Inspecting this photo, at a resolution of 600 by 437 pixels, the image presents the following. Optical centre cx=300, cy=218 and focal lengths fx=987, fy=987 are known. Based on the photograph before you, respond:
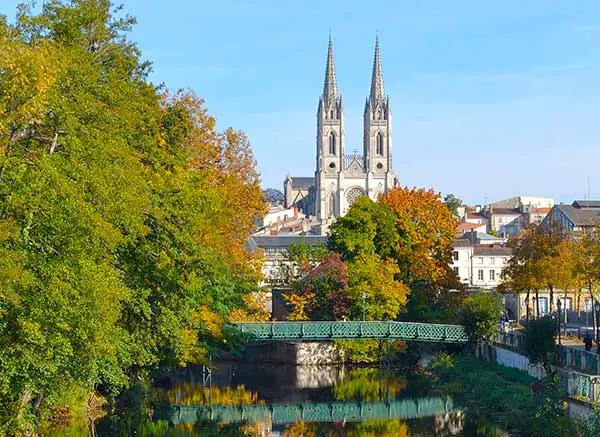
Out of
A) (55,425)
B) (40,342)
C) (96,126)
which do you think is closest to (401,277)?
(55,425)

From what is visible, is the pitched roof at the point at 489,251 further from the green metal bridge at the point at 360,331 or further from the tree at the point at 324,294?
the green metal bridge at the point at 360,331

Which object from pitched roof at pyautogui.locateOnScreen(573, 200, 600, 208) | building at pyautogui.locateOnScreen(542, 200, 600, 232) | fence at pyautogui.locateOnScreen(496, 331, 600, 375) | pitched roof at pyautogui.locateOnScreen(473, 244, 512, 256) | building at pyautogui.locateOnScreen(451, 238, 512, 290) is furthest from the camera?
pitched roof at pyautogui.locateOnScreen(473, 244, 512, 256)

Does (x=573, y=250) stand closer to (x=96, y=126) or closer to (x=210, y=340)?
(x=210, y=340)

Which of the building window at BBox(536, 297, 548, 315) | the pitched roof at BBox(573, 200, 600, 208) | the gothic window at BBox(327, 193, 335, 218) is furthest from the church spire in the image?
the building window at BBox(536, 297, 548, 315)

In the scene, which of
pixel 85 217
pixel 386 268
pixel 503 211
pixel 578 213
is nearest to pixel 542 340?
pixel 85 217

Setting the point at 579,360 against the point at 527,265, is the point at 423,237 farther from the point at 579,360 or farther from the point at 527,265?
the point at 579,360

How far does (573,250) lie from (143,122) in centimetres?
2500

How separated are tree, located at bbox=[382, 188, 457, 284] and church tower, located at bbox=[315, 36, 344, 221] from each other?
118142 mm

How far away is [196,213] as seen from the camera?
1138 inches

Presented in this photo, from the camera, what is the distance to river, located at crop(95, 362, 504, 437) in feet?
112

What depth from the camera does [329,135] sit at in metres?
185

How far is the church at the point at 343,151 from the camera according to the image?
178m

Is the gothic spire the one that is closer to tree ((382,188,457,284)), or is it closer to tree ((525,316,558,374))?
tree ((382,188,457,284))

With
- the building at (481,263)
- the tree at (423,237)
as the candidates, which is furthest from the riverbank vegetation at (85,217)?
the building at (481,263)
